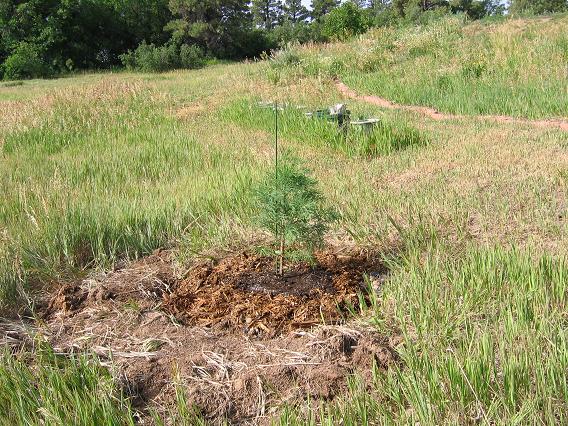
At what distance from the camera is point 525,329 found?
7.55 ft

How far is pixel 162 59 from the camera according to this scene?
90.1ft

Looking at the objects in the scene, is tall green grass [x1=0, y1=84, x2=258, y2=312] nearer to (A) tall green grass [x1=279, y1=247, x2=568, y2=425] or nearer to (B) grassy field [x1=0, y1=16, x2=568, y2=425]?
(B) grassy field [x1=0, y1=16, x2=568, y2=425]

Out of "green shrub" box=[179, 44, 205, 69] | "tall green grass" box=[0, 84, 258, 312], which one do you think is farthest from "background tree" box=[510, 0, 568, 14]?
"tall green grass" box=[0, 84, 258, 312]

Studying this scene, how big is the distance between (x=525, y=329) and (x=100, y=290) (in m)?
2.10

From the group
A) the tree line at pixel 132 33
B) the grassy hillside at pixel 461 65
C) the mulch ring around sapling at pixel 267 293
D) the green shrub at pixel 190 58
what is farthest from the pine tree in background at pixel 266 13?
the mulch ring around sapling at pixel 267 293

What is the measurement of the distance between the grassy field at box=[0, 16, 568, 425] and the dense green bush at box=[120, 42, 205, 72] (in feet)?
55.9

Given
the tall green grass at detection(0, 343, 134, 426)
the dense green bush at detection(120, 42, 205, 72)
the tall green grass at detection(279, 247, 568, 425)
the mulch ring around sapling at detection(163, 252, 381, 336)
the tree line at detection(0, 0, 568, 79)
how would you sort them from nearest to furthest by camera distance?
the tall green grass at detection(279, 247, 568, 425)
the tall green grass at detection(0, 343, 134, 426)
the mulch ring around sapling at detection(163, 252, 381, 336)
the dense green bush at detection(120, 42, 205, 72)
the tree line at detection(0, 0, 568, 79)

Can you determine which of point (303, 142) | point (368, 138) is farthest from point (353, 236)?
point (303, 142)

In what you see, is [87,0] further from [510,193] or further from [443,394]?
[443,394]

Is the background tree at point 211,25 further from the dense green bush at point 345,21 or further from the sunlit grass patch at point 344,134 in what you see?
the sunlit grass patch at point 344,134

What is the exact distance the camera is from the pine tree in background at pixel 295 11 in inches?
2429

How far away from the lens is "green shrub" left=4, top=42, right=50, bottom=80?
2689 centimetres

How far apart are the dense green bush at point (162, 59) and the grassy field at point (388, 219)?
55.9ft

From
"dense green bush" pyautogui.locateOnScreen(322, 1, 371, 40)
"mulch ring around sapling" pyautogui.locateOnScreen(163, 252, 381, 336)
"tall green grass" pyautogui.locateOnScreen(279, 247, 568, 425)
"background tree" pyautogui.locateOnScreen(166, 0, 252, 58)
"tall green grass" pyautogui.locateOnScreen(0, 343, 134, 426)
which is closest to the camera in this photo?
"tall green grass" pyautogui.locateOnScreen(279, 247, 568, 425)
